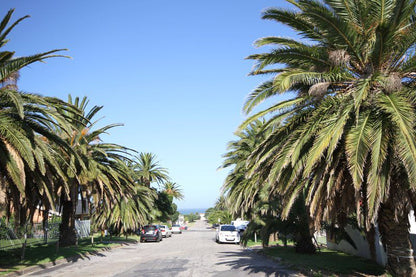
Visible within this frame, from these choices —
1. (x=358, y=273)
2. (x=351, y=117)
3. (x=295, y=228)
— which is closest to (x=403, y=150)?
(x=351, y=117)

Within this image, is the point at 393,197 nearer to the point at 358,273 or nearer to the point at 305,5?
the point at 358,273

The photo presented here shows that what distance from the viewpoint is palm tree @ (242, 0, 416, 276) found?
300 inches

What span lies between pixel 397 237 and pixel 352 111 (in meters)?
3.55

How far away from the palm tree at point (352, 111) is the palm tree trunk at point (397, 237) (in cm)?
2

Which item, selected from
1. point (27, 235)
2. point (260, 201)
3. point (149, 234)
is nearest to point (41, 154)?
point (260, 201)

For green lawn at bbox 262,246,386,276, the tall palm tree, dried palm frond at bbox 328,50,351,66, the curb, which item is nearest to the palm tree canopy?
dried palm frond at bbox 328,50,351,66

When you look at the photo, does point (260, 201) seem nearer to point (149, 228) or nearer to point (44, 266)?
point (44, 266)

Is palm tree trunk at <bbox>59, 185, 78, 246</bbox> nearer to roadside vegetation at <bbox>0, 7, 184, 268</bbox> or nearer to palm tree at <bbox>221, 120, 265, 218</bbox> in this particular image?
roadside vegetation at <bbox>0, 7, 184, 268</bbox>

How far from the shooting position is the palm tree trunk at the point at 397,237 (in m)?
8.48

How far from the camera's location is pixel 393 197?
8539mm

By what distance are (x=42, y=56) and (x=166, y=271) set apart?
29.5ft

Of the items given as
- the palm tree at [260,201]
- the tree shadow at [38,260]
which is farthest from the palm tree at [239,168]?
the tree shadow at [38,260]

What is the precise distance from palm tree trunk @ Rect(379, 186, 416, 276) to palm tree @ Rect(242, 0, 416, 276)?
0.02 metres

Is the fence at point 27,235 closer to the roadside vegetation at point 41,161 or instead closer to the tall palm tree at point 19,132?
the roadside vegetation at point 41,161
